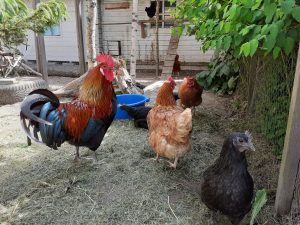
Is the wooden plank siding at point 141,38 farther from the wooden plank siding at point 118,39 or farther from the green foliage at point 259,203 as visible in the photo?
the green foliage at point 259,203

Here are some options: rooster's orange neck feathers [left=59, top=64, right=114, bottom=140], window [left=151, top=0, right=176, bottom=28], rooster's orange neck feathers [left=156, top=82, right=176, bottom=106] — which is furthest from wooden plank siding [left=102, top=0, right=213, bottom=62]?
rooster's orange neck feathers [left=59, top=64, right=114, bottom=140]

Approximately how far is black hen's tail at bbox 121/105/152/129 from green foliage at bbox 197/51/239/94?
115 inches

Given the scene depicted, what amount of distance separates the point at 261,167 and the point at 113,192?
6.06 feet

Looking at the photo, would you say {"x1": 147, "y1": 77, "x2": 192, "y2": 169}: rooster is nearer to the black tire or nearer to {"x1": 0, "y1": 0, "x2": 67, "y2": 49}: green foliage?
{"x1": 0, "y1": 0, "x2": 67, "y2": 49}: green foliage

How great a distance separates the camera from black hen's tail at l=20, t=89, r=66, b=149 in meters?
3.13

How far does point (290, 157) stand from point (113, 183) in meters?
1.95

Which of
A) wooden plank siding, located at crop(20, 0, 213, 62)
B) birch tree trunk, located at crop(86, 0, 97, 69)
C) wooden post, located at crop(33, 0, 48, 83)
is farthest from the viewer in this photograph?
wooden plank siding, located at crop(20, 0, 213, 62)

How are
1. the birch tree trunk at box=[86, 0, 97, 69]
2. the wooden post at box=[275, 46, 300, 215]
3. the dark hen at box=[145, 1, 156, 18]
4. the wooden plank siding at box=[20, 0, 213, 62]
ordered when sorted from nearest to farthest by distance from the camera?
1. the wooden post at box=[275, 46, 300, 215]
2. the birch tree trunk at box=[86, 0, 97, 69]
3. the dark hen at box=[145, 1, 156, 18]
4. the wooden plank siding at box=[20, 0, 213, 62]

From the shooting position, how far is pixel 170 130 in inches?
125

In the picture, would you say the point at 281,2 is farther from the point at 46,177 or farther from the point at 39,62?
the point at 39,62

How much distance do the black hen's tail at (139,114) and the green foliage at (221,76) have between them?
115 inches

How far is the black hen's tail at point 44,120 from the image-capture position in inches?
123

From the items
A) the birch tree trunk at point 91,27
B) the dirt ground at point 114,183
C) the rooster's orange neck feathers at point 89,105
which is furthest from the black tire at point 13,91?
the rooster's orange neck feathers at point 89,105

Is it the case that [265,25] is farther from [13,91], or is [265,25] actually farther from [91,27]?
[13,91]
